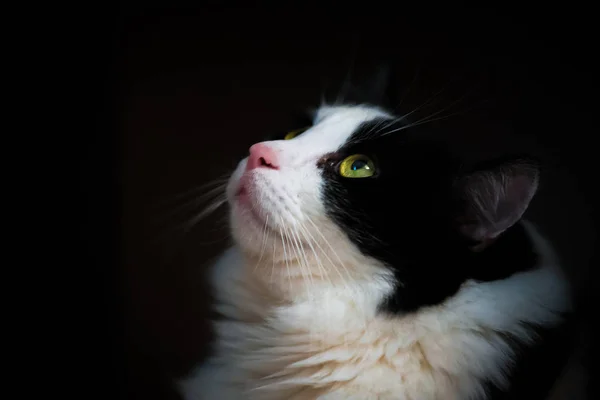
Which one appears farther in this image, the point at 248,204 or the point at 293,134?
the point at 293,134

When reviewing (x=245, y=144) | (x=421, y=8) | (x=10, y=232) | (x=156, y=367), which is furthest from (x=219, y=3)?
(x=156, y=367)

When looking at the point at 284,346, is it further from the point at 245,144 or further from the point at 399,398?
the point at 245,144

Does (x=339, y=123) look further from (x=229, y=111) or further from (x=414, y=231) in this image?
(x=229, y=111)

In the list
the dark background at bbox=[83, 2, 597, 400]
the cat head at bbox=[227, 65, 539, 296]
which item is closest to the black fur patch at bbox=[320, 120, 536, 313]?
the cat head at bbox=[227, 65, 539, 296]

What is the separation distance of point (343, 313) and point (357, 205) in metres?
0.16

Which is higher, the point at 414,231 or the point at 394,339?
the point at 414,231

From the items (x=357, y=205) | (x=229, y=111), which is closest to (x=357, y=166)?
(x=357, y=205)

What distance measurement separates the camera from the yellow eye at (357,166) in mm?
775

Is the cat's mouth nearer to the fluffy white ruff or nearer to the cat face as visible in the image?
the cat face

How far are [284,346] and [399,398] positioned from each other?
19 cm

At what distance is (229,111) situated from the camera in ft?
3.76

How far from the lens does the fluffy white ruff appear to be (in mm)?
735

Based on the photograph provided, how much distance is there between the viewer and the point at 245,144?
3.77ft

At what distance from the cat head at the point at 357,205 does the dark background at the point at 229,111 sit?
18 cm
